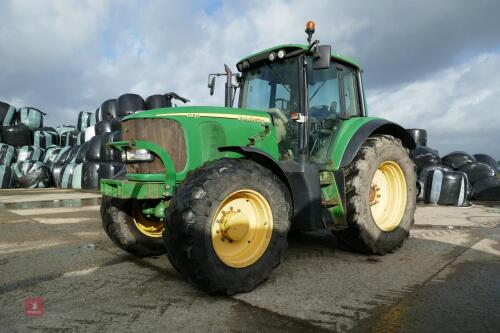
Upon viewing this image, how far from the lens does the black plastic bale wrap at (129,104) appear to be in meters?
14.0

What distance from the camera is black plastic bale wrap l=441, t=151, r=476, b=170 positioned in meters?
11.7

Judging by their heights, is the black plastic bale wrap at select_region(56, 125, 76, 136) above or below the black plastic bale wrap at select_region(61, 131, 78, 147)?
above

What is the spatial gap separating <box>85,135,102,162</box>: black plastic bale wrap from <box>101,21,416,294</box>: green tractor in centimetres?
852

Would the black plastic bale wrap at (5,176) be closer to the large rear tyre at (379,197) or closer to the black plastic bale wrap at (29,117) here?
the black plastic bale wrap at (29,117)

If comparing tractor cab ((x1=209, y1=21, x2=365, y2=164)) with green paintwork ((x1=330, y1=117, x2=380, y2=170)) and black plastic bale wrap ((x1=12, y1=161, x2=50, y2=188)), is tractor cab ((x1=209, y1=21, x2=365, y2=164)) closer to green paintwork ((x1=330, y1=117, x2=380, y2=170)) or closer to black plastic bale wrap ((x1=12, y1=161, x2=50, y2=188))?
green paintwork ((x1=330, y1=117, x2=380, y2=170))

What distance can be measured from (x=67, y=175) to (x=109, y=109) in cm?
304

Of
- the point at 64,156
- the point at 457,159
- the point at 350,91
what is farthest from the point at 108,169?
the point at 457,159

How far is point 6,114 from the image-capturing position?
53.8 ft

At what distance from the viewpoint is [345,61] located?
4.42 m

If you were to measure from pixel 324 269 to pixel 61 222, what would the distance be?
469 cm

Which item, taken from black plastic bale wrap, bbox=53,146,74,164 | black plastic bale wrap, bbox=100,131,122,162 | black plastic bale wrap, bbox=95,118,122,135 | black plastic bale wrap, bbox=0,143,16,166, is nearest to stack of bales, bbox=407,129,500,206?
black plastic bale wrap, bbox=100,131,122,162

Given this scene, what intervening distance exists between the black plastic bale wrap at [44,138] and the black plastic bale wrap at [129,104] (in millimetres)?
4983

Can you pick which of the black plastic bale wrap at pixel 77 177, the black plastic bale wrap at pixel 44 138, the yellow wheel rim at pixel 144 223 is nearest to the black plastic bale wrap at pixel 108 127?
the black plastic bale wrap at pixel 77 177

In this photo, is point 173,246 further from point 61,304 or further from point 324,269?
A: point 324,269
